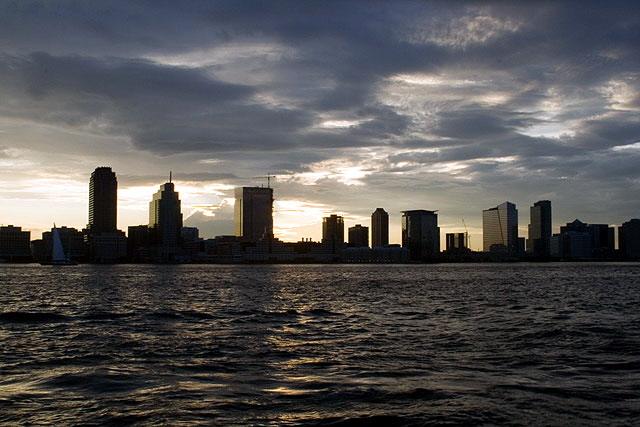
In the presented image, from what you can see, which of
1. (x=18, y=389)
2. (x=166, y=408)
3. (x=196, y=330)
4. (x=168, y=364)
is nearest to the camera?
(x=166, y=408)

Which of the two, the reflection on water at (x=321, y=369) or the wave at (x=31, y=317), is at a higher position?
the reflection on water at (x=321, y=369)

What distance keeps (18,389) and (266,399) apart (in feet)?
31.8

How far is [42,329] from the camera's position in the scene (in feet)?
146

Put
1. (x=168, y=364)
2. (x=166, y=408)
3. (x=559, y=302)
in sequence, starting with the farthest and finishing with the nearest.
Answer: (x=559, y=302), (x=168, y=364), (x=166, y=408)

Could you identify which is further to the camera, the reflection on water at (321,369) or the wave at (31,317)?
the wave at (31,317)

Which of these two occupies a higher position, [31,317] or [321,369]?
[321,369]

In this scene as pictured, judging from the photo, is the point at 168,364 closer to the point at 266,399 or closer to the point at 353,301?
the point at 266,399

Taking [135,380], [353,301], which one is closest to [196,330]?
[135,380]

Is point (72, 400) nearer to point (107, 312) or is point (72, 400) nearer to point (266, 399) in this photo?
point (266, 399)

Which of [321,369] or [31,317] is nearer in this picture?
[321,369]

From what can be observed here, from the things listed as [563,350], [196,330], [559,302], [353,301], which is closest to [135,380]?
[196,330]

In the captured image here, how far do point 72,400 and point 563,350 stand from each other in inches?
943

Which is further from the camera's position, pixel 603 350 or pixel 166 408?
pixel 603 350

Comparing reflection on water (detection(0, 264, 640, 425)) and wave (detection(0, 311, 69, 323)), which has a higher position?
reflection on water (detection(0, 264, 640, 425))
